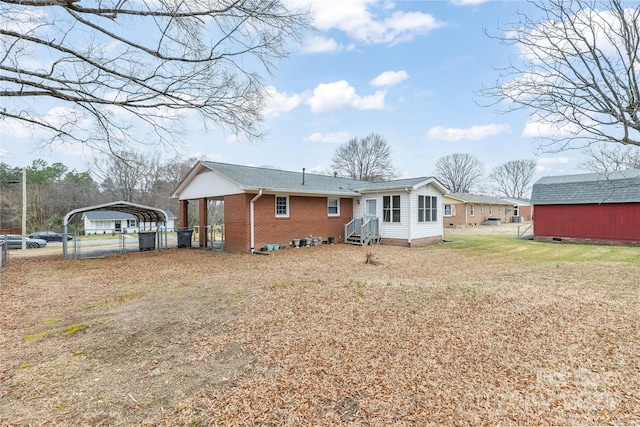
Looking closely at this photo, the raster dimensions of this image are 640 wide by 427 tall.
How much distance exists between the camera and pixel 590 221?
55.0ft

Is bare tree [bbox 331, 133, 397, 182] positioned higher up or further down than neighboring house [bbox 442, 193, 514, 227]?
higher up

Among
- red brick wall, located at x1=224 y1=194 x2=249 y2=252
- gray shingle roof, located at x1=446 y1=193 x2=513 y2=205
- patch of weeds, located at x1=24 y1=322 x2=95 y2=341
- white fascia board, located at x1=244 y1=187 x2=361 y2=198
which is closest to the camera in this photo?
patch of weeds, located at x1=24 y1=322 x2=95 y2=341

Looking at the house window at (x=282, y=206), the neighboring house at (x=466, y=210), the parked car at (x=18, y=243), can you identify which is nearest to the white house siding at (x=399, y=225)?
the house window at (x=282, y=206)

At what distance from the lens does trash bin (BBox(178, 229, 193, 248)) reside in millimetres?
16328

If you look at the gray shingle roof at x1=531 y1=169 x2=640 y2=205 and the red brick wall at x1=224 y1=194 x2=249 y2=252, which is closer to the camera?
the red brick wall at x1=224 y1=194 x2=249 y2=252

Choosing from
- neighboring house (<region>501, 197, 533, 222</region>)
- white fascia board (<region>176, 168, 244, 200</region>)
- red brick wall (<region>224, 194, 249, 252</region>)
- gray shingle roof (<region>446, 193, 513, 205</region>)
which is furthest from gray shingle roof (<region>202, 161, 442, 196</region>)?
neighboring house (<region>501, 197, 533, 222</region>)

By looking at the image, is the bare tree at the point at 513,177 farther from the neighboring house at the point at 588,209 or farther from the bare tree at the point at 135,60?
the bare tree at the point at 135,60

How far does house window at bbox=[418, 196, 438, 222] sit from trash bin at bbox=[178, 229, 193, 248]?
12469mm

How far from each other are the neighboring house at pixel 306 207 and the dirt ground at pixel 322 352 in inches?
234

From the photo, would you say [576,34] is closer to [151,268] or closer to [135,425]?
[135,425]

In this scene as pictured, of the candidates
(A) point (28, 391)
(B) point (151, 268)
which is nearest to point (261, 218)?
(B) point (151, 268)

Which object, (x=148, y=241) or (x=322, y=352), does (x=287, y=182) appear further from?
(x=322, y=352)

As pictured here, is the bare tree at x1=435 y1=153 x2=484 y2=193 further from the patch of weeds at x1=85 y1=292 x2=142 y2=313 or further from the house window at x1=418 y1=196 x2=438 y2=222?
the patch of weeds at x1=85 y1=292 x2=142 y2=313

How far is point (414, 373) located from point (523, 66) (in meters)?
6.26
